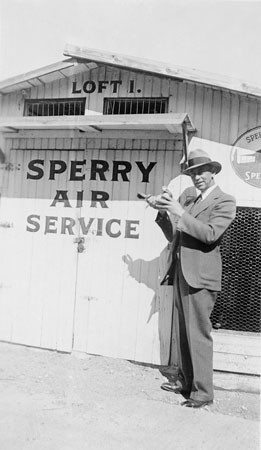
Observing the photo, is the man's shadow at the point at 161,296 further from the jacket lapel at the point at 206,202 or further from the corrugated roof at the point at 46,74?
the corrugated roof at the point at 46,74

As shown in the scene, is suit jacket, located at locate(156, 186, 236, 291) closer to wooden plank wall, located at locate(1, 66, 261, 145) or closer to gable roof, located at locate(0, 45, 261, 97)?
wooden plank wall, located at locate(1, 66, 261, 145)

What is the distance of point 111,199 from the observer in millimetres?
5625

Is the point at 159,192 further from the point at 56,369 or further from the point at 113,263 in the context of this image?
the point at 56,369

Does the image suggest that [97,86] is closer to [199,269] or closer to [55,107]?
[55,107]

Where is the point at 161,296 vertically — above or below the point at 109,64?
below

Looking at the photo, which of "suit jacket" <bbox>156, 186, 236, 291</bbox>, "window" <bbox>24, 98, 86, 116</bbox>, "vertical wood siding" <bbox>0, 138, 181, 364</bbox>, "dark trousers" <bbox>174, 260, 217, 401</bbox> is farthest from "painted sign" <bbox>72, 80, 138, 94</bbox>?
"dark trousers" <bbox>174, 260, 217, 401</bbox>

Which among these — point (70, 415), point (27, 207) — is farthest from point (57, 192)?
Answer: point (70, 415)

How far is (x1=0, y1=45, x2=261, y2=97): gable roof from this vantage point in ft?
15.7

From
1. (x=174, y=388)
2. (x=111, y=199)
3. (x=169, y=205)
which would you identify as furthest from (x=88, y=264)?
Result: (x=174, y=388)

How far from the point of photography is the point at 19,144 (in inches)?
235

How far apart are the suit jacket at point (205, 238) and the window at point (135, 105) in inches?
57.6

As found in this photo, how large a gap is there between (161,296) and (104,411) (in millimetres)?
1536

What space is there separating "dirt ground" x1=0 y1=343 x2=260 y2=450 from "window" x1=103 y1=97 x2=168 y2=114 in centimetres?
285

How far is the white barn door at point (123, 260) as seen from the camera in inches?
212
